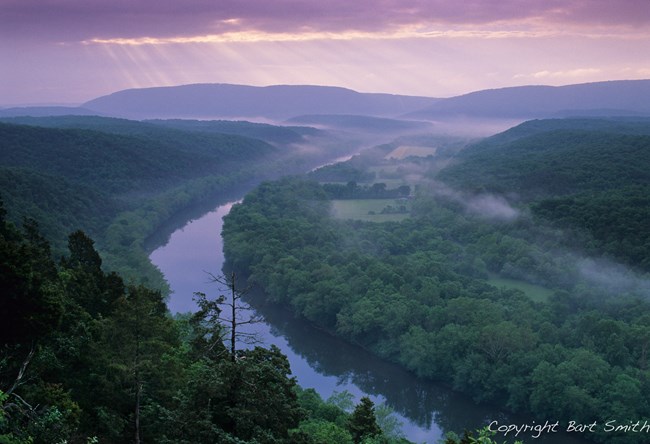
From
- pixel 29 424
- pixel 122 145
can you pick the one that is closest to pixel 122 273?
pixel 29 424

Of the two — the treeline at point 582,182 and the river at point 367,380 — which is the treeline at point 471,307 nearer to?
the river at point 367,380

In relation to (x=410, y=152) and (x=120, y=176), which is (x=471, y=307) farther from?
(x=410, y=152)

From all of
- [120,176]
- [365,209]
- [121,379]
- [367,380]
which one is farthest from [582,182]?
[121,379]

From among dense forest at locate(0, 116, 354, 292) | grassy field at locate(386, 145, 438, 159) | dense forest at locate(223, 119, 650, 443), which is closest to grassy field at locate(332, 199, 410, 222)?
dense forest at locate(223, 119, 650, 443)

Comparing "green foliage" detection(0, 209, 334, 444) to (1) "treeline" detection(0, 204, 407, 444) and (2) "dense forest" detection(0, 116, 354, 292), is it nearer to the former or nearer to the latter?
(1) "treeline" detection(0, 204, 407, 444)

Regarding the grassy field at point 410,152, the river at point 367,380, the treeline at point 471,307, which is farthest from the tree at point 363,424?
the grassy field at point 410,152

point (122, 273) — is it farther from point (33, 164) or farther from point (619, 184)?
point (619, 184)
